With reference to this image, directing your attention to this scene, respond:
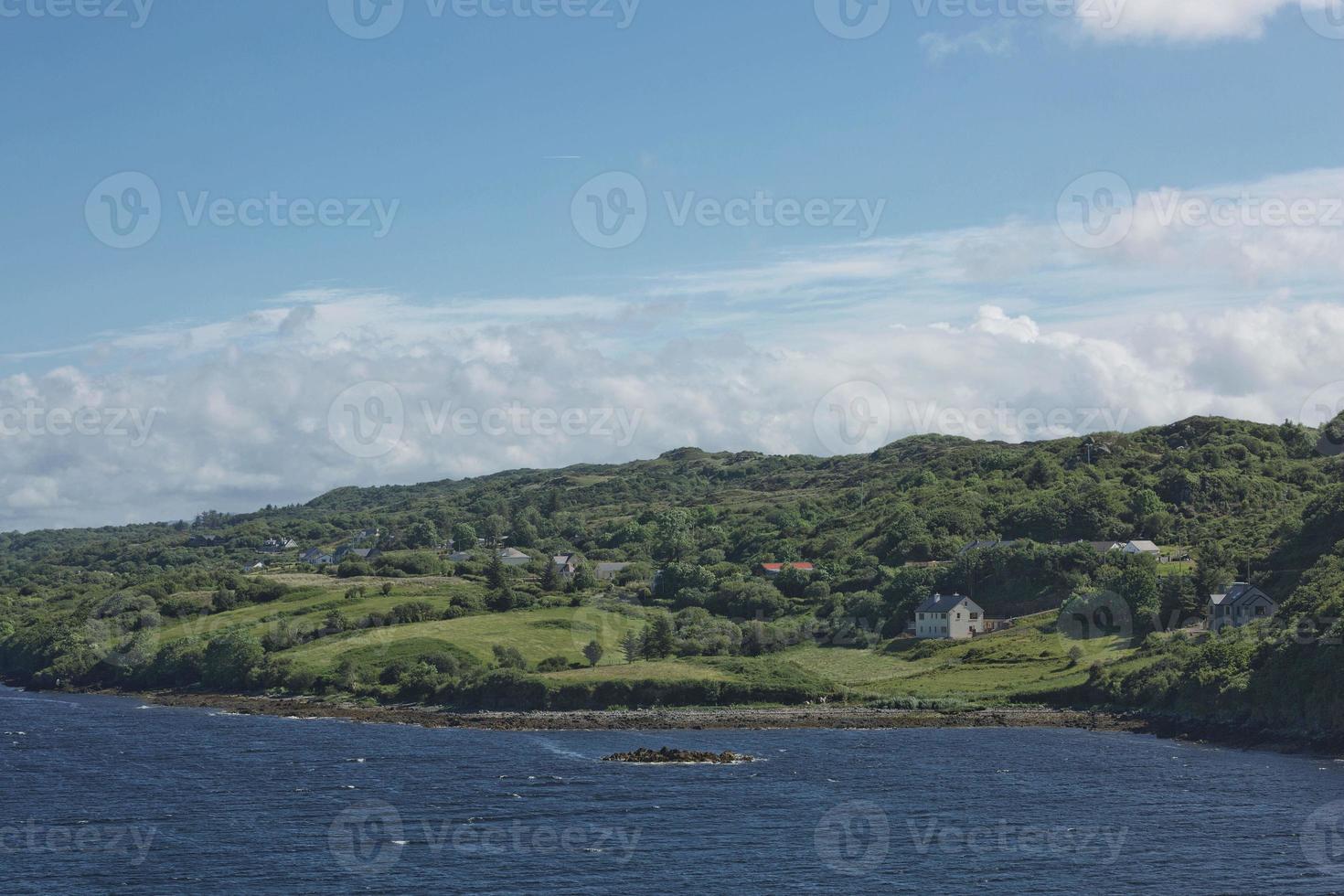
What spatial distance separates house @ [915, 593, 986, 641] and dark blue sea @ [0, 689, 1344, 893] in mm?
34302

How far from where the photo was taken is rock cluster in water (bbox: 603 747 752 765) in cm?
8394

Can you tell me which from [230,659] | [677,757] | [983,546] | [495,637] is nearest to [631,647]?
[495,637]

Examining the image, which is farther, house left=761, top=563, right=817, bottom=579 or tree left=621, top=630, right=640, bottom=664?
house left=761, top=563, right=817, bottom=579

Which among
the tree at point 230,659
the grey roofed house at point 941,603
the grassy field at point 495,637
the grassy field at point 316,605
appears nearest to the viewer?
the grassy field at point 495,637

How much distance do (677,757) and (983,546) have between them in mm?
75660

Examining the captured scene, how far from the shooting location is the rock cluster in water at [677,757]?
83938 mm

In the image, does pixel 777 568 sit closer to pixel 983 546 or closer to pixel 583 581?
pixel 583 581

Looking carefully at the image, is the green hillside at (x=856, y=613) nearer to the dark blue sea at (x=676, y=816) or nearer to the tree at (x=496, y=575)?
the tree at (x=496, y=575)

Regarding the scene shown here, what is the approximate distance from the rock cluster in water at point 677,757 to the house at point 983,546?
215 ft

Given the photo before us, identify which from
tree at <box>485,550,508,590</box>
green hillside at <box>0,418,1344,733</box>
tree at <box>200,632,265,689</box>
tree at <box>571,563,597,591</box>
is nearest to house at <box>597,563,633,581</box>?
green hillside at <box>0,418,1344,733</box>

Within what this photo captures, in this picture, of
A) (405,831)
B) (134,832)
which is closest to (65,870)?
(134,832)

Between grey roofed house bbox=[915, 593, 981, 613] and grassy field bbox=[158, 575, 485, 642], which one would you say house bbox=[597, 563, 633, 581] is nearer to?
grassy field bbox=[158, 575, 485, 642]

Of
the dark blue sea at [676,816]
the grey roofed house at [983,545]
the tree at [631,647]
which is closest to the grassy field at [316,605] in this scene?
the tree at [631,647]

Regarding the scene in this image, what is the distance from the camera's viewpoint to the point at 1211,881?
53750 mm
